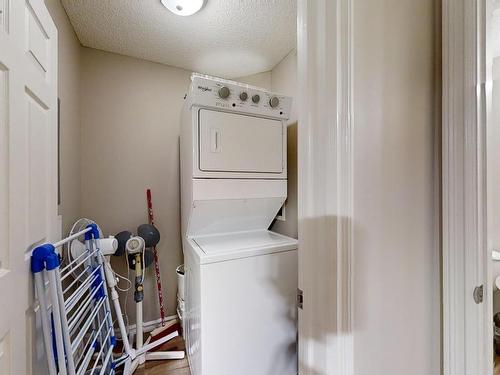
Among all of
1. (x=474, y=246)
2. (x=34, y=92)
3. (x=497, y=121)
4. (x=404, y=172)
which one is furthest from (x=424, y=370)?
(x=497, y=121)

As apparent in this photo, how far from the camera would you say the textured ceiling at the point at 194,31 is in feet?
5.15

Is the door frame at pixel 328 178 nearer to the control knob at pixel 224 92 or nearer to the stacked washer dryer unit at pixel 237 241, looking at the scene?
the stacked washer dryer unit at pixel 237 241

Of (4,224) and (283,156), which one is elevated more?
(283,156)

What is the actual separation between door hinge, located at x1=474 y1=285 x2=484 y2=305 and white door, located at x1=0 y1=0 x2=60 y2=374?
5.17 feet

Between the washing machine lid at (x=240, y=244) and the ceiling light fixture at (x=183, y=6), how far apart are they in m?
1.60

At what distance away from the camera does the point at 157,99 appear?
2.24m

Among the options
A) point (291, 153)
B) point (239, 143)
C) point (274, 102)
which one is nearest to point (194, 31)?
point (274, 102)

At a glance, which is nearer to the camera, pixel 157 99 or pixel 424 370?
pixel 424 370

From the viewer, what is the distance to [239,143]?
1623 mm

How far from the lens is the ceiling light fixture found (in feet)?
4.83

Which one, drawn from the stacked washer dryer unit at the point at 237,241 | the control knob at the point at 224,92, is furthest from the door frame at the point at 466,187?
the control knob at the point at 224,92

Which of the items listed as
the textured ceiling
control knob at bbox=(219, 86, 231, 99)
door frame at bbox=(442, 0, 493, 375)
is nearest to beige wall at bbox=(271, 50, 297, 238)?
the textured ceiling

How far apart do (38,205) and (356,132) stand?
126cm

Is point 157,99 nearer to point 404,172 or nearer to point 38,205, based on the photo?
point 38,205
